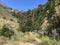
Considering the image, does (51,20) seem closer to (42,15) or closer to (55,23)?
(55,23)

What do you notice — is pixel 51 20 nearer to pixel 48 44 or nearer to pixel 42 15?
pixel 42 15

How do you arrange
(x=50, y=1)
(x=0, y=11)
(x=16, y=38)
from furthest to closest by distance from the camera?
(x=0, y=11) → (x=50, y=1) → (x=16, y=38)

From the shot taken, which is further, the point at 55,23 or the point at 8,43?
the point at 55,23

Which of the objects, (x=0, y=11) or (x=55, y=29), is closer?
(x=55, y=29)

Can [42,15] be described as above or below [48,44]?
above

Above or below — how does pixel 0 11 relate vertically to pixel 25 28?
above

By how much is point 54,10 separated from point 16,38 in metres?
16.6

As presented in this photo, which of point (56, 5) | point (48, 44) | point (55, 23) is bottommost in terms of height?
point (48, 44)

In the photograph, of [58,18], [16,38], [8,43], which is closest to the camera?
[8,43]

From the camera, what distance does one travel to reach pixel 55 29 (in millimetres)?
29859

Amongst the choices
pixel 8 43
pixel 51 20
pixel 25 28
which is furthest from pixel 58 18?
pixel 8 43

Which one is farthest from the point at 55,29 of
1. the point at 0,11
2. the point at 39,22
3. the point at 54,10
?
the point at 0,11

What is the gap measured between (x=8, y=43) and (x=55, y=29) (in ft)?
47.8

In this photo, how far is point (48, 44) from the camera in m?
17.0
